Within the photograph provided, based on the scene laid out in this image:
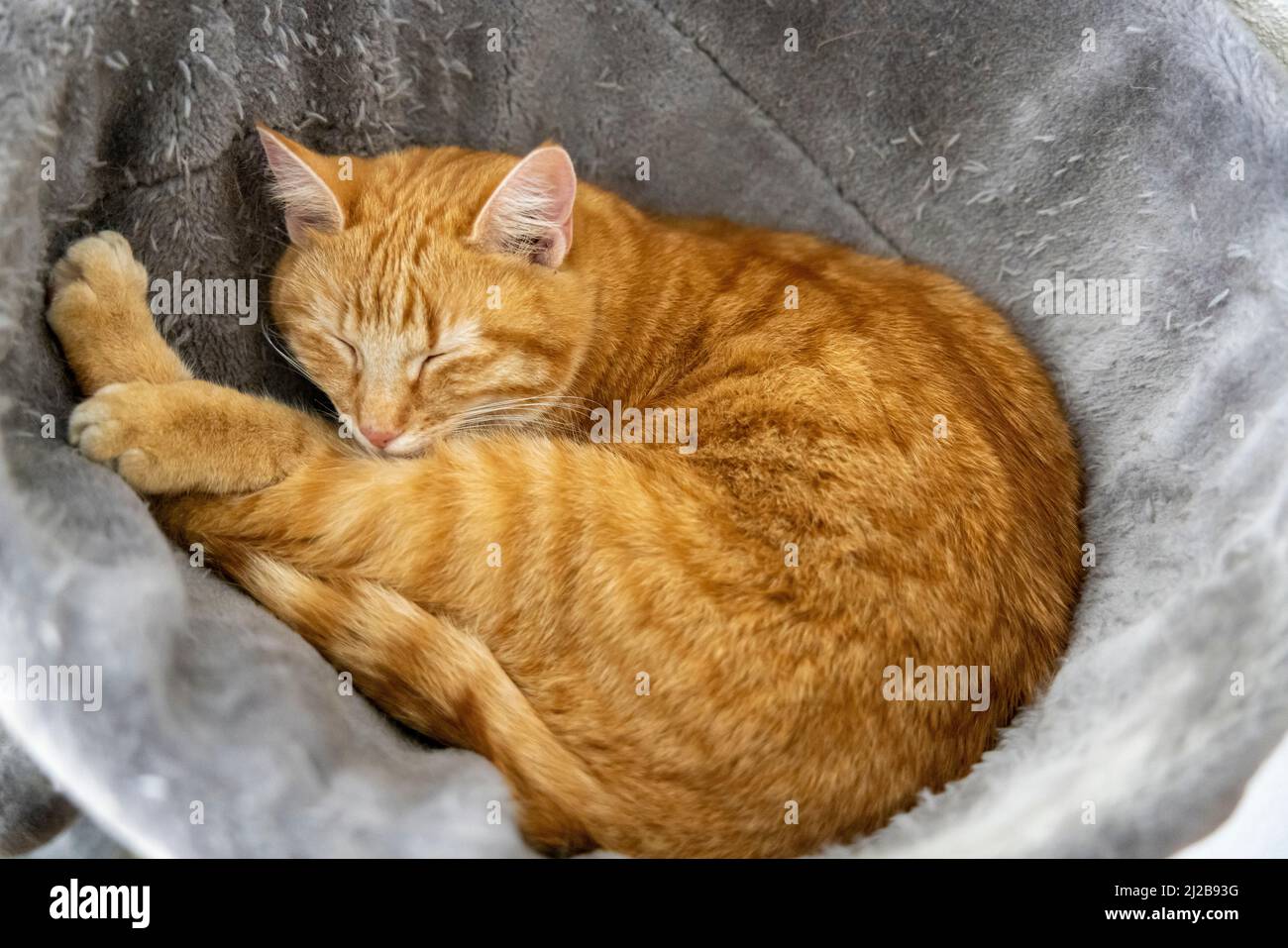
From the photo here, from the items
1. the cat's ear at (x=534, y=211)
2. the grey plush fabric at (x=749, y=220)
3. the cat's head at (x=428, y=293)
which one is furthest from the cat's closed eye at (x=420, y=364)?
the grey plush fabric at (x=749, y=220)

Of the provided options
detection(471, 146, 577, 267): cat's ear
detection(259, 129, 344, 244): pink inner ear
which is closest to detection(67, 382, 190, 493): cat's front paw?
detection(259, 129, 344, 244): pink inner ear

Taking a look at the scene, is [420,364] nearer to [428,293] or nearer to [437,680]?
[428,293]

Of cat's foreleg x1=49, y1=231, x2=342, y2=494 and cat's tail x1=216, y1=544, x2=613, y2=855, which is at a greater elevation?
cat's foreleg x1=49, y1=231, x2=342, y2=494

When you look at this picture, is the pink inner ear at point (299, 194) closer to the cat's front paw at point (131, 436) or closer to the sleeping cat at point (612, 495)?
the sleeping cat at point (612, 495)

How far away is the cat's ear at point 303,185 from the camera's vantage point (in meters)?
1.35

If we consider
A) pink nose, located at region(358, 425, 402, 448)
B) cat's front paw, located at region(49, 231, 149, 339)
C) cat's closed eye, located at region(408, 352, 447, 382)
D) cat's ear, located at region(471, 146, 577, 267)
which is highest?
cat's ear, located at region(471, 146, 577, 267)

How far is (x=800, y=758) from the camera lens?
1.13 metres

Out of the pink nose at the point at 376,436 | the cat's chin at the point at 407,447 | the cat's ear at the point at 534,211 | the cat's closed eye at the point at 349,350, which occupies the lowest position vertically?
the cat's chin at the point at 407,447

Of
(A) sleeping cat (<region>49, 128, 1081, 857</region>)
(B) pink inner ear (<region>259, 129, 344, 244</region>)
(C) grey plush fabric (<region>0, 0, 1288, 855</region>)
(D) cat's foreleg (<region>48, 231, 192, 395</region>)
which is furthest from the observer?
(B) pink inner ear (<region>259, 129, 344, 244</region>)

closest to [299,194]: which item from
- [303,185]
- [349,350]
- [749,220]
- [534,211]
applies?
[303,185]

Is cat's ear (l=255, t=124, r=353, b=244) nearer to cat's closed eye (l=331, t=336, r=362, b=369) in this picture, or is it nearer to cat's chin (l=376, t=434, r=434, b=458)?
cat's closed eye (l=331, t=336, r=362, b=369)

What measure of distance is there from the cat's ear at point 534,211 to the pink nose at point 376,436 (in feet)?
0.97

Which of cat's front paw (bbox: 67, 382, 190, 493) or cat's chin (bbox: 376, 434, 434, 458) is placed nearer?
cat's front paw (bbox: 67, 382, 190, 493)

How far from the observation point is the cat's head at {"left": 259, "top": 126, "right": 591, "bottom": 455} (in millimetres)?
1391
